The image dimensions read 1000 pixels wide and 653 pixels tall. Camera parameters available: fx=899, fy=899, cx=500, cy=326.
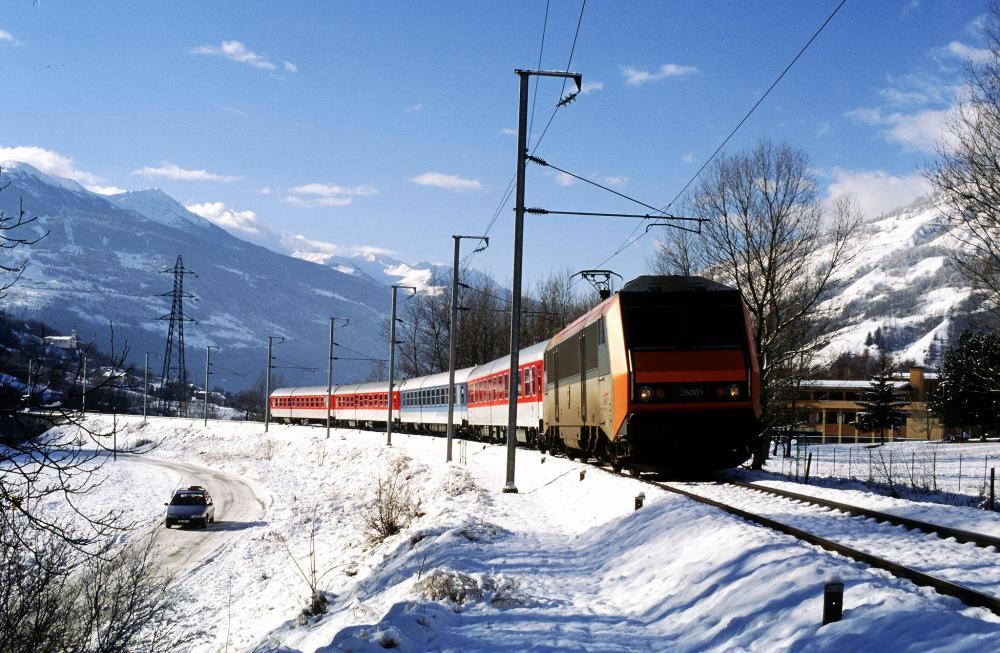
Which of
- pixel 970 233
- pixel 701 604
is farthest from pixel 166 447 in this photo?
pixel 701 604

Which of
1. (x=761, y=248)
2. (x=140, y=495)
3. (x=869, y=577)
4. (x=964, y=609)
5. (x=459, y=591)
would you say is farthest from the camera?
(x=140, y=495)

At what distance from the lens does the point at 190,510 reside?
36281 millimetres

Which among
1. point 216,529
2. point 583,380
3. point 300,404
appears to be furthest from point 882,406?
point 583,380

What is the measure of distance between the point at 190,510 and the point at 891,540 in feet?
105

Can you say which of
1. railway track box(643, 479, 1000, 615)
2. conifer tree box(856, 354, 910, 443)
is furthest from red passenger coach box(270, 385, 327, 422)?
railway track box(643, 479, 1000, 615)

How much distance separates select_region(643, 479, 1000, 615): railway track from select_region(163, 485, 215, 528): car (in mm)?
27139

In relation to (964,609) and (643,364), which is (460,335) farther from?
(964,609)

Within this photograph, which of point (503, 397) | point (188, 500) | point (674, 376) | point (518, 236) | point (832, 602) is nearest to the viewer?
point (832, 602)

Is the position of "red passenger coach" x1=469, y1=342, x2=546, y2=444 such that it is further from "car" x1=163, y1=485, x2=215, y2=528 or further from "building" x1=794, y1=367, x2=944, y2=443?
"building" x1=794, y1=367, x2=944, y2=443

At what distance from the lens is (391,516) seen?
17.6 m

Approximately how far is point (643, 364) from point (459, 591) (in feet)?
22.9

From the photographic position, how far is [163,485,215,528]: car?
35.9 meters

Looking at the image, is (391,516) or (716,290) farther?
(391,516)

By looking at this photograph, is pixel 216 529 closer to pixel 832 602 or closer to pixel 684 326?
pixel 684 326
